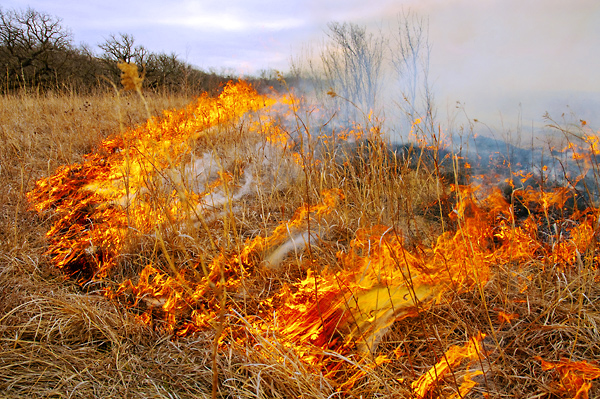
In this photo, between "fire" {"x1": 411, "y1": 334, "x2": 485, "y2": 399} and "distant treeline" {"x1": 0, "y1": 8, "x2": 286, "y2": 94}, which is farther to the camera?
"distant treeline" {"x1": 0, "y1": 8, "x2": 286, "y2": 94}

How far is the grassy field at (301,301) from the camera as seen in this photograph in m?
1.47

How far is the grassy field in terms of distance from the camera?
147 cm

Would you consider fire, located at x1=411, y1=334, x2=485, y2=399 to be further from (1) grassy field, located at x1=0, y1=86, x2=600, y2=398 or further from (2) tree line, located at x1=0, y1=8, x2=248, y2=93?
(2) tree line, located at x1=0, y1=8, x2=248, y2=93

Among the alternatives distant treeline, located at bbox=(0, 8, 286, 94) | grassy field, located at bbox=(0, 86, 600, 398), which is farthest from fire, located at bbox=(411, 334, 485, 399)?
distant treeline, located at bbox=(0, 8, 286, 94)

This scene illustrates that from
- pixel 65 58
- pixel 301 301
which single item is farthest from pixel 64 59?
pixel 301 301

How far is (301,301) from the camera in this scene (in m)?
1.99

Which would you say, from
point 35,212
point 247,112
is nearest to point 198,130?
point 247,112

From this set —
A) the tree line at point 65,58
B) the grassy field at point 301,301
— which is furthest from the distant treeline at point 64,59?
the grassy field at point 301,301

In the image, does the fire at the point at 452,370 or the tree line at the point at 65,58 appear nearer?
the fire at the point at 452,370

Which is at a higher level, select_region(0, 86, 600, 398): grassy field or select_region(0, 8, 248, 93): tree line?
select_region(0, 8, 248, 93): tree line

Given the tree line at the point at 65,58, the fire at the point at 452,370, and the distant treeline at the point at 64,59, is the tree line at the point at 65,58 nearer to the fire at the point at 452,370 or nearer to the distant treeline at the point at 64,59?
the distant treeline at the point at 64,59

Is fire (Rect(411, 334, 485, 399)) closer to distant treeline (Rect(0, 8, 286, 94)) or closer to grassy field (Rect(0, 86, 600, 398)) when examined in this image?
grassy field (Rect(0, 86, 600, 398))

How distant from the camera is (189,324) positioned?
203cm

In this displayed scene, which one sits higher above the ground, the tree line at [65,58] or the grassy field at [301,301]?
the tree line at [65,58]
